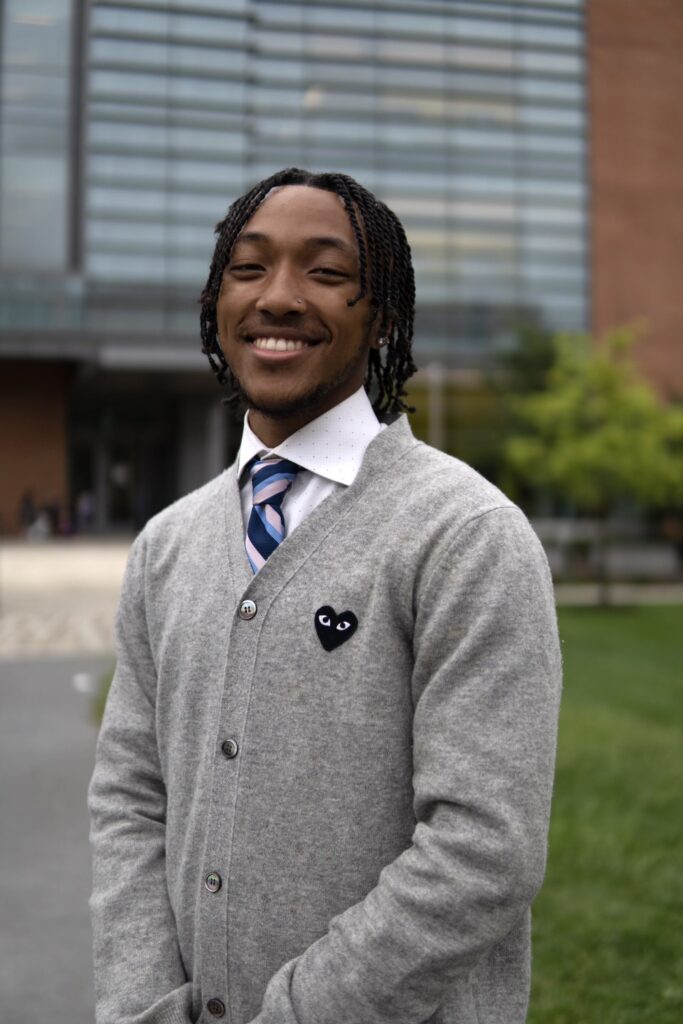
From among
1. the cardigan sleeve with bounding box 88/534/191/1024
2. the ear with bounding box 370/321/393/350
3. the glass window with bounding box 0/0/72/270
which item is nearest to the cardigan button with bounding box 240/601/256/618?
the cardigan sleeve with bounding box 88/534/191/1024

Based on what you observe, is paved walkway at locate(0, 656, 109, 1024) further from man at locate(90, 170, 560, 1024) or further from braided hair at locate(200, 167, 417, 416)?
braided hair at locate(200, 167, 417, 416)

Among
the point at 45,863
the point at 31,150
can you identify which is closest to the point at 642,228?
the point at 31,150

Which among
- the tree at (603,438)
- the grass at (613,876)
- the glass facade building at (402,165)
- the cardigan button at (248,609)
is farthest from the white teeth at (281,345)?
the glass facade building at (402,165)

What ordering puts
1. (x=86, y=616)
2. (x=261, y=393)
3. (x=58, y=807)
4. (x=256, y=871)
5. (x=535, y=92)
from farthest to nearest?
(x=535, y=92) < (x=86, y=616) < (x=58, y=807) < (x=261, y=393) < (x=256, y=871)

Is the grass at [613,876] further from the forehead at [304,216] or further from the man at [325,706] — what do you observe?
the forehead at [304,216]

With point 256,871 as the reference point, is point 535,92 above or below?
above

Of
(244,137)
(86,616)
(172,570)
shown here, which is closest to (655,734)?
(172,570)

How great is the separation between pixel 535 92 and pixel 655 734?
23766 mm

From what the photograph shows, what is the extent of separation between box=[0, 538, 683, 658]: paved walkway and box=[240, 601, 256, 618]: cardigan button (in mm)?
10755

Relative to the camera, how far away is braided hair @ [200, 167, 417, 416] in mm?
1552

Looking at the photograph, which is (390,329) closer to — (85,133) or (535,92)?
(535,92)

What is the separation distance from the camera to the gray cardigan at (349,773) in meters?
1.26

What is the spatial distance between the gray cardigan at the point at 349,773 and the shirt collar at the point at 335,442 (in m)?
0.04

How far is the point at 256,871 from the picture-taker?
4.69 ft
